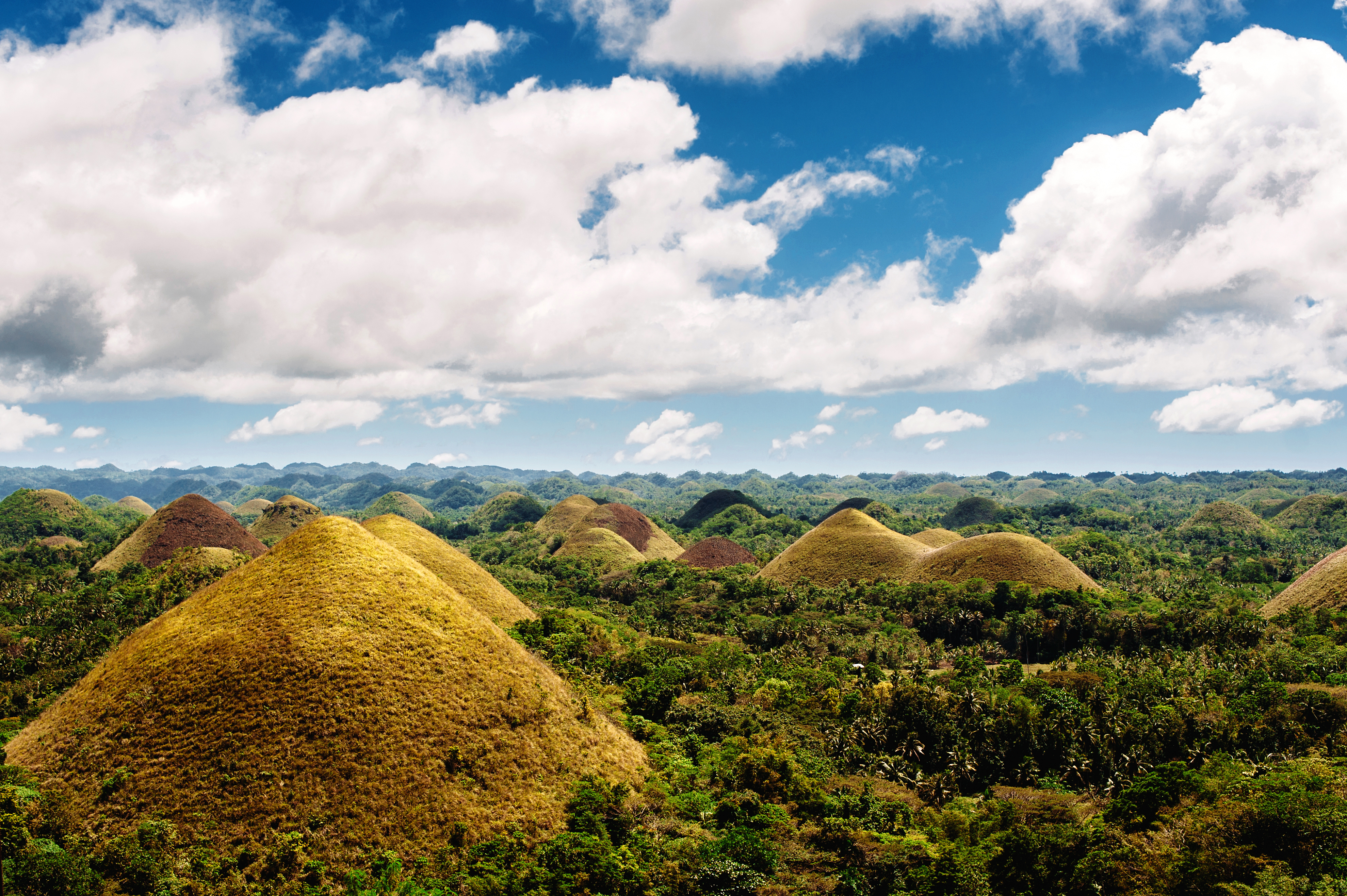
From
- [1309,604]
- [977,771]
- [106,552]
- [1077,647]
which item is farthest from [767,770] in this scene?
[106,552]

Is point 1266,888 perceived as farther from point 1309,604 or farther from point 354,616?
point 1309,604

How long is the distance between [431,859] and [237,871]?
7.27 meters

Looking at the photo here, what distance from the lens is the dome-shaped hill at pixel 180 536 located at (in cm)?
10481

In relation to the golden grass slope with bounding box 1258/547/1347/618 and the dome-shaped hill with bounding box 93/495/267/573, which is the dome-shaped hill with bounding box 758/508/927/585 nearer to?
the golden grass slope with bounding box 1258/547/1347/618

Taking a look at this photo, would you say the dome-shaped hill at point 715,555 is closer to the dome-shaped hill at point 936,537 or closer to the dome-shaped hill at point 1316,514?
the dome-shaped hill at point 936,537

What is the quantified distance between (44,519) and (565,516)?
4661 inches

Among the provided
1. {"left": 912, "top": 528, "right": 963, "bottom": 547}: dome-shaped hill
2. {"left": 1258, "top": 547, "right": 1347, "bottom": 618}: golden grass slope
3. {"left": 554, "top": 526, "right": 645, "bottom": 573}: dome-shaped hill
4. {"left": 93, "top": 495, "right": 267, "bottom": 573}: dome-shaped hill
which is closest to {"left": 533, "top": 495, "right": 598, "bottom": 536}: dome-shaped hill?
{"left": 554, "top": 526, "right": 645, "bottom": 573}: dome-shaped hill

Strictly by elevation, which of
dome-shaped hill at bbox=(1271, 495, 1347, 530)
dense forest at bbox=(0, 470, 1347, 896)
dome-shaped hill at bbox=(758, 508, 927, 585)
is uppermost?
dome-shaped hill at bbox=(1271, 495, 1347, 530)

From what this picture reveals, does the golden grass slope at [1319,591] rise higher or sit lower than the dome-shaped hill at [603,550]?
higher

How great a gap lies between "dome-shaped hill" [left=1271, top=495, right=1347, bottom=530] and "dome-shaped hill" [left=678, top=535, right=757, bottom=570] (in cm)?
14594

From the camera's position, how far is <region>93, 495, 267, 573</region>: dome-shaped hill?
10481 centimetres

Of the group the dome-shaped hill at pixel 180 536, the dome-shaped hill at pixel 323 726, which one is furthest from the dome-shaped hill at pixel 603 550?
the dome-shaped hill at pixel 323 726

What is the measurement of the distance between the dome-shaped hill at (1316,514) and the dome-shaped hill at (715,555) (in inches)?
5745

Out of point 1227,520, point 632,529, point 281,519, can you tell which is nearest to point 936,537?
point 632,529
